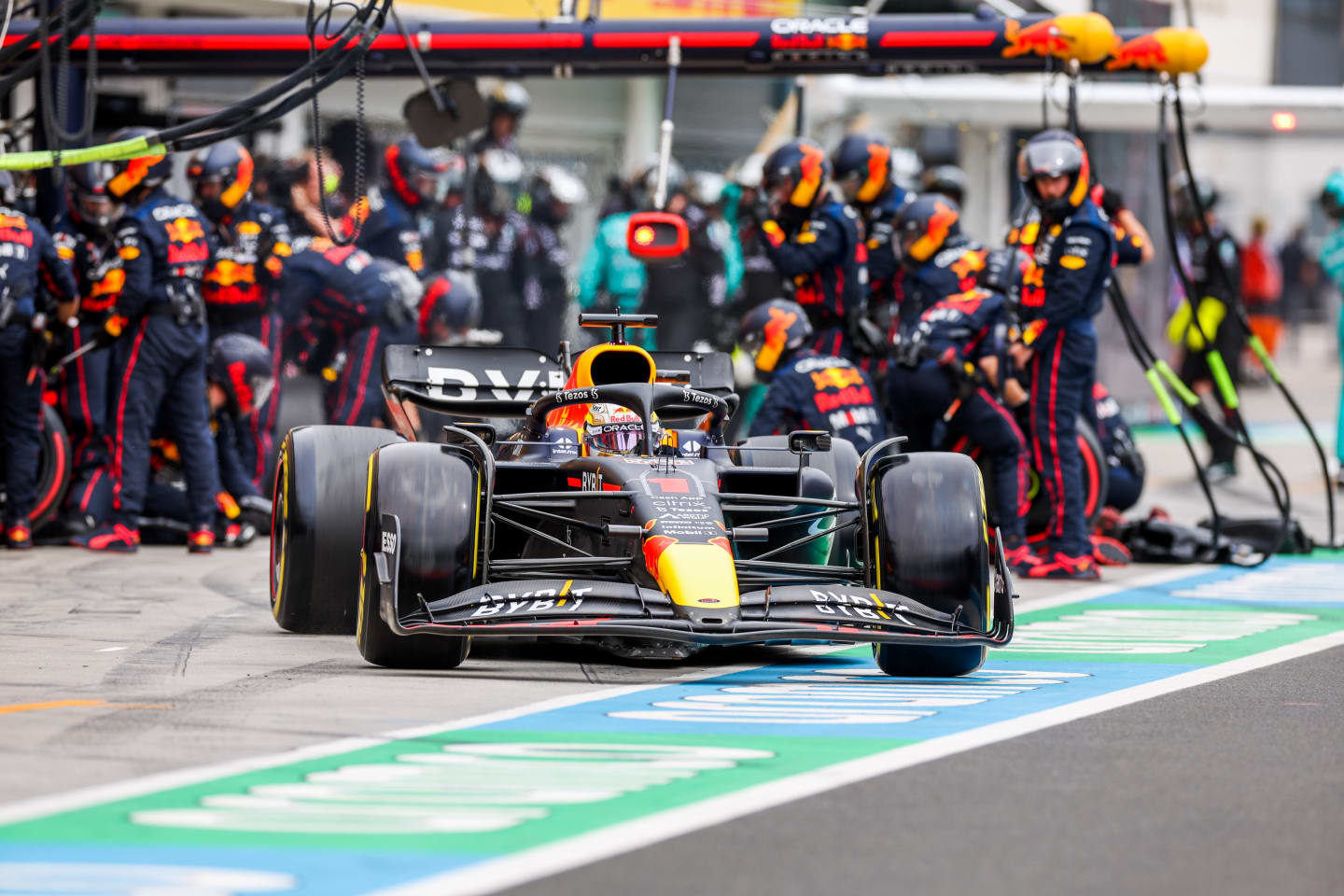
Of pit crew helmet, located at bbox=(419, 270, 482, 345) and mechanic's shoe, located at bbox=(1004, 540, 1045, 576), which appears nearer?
mechanic's shoe, located at bbox=(1004, 540, 1045, 576)

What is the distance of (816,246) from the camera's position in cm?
1227

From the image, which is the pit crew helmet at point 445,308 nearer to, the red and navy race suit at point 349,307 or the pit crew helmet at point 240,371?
the red and navy race suit at point 349,307

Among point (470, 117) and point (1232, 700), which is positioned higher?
point (470, 117)

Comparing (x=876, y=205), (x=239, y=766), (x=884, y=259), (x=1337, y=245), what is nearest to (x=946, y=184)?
(x=876, y=205)

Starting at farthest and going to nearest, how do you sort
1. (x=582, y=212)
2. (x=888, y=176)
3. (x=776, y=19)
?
(x=582, y=212)
(x=888, y=176)
(x=776, y=19)

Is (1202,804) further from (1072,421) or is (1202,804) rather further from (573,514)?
(1072,421)

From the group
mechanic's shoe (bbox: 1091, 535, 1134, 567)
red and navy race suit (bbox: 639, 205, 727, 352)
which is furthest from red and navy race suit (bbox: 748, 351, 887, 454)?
red and navy race suit (bbox: 639, 205, 727, 352)

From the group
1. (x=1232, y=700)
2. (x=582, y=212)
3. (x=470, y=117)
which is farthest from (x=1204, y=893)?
(x=582, y=212)

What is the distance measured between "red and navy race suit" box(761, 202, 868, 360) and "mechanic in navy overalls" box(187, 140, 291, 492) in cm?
294

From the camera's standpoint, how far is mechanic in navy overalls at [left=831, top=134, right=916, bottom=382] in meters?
13.4

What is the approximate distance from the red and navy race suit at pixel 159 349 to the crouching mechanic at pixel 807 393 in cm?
296

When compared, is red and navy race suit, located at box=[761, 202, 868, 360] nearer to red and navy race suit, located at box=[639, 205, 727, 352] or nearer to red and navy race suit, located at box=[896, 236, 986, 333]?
red and navy race suit, located at box=[896, 236, 986, 333]

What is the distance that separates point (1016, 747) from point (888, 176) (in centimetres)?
849

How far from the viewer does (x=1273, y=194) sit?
46.0 metres
